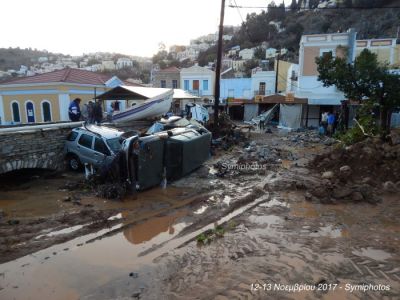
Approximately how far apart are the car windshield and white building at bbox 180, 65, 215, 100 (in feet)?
118

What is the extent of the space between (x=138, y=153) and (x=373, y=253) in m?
6.28

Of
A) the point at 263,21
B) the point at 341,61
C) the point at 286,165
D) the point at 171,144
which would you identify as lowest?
the point at 286,165

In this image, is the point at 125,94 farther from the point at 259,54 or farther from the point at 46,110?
the point at 259,54

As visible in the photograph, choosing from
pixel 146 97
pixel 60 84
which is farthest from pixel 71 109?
pixel 60 84

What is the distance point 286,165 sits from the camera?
45.0ft

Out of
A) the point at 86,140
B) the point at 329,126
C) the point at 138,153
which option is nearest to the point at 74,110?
the point at 86,140

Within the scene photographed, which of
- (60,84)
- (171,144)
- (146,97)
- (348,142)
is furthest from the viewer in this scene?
(60,84)

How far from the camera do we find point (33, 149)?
38.5 ft

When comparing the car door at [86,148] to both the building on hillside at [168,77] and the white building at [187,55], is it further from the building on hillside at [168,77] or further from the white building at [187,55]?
the white building at [187,55]

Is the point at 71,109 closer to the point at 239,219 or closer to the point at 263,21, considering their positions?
the point at 239,219

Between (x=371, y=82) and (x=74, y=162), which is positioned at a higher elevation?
(x=371, y=82)

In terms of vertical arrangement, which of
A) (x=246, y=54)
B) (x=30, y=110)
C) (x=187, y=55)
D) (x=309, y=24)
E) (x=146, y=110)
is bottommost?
(x=30, y=110)

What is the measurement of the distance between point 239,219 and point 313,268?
2.66 m

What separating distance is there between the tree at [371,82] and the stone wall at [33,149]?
46.1 feet
